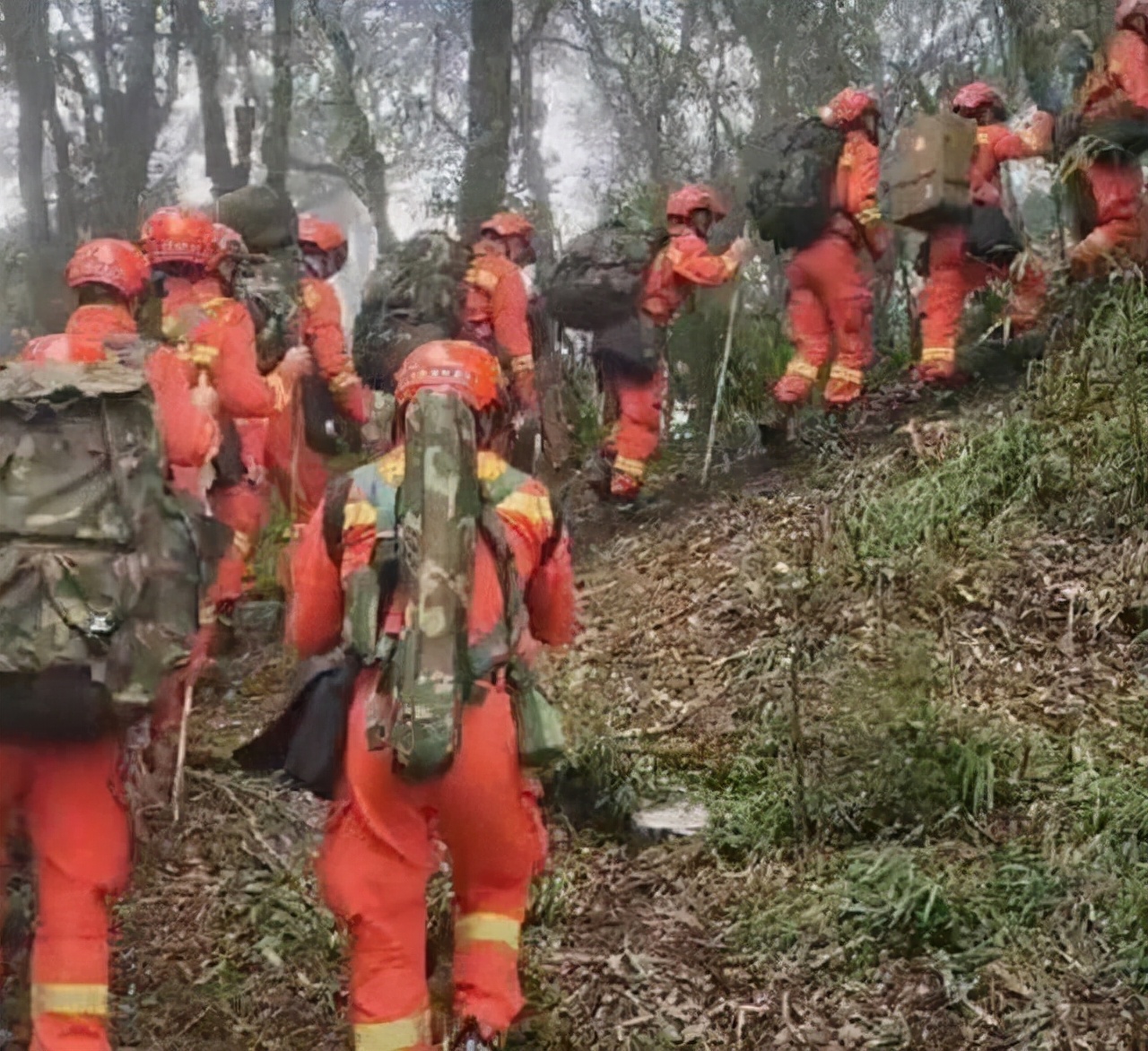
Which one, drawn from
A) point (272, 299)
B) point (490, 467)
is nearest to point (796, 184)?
point (272, 299)

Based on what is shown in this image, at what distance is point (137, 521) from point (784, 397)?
4087 mm

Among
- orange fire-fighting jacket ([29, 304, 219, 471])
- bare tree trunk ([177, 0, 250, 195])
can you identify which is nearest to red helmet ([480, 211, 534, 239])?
bare tree trunk ([177, 0, 250, 195])

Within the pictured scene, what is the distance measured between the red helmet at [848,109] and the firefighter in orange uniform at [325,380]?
2.40m

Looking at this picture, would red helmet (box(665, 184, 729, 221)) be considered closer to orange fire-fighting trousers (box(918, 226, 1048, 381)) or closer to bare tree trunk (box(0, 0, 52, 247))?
orange fire-fighting trousers (box(918, 226, 1048, 381))

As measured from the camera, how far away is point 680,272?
19.9ft

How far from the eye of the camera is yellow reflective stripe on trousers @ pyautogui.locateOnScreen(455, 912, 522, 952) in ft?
8.94

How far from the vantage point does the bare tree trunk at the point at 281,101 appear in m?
7.22

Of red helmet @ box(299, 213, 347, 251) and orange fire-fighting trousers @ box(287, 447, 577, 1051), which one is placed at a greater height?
red helmet @ box(299, 213, 347, 251)

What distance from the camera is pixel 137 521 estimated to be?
2.59m

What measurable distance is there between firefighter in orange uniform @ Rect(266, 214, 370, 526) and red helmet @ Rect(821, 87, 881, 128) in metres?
2.40

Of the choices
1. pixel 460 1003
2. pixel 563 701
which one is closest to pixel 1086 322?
pixel 563 701

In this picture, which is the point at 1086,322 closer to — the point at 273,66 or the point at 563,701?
the point at 563,701

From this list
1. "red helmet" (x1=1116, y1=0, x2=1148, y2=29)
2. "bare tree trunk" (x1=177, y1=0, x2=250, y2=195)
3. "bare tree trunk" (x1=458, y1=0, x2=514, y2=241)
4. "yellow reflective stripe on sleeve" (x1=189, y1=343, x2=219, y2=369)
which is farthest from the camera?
"bare tree trunk" (x1=177, y1=0, x2=250, y2=195)

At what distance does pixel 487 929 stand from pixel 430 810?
0.99 ft
